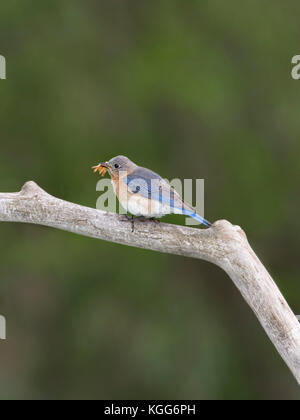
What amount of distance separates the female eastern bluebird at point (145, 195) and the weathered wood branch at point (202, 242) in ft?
0.37

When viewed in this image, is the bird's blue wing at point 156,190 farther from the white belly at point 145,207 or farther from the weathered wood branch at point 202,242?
the weathered wood branch at point 202,242

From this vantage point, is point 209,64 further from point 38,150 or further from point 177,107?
point 38,150

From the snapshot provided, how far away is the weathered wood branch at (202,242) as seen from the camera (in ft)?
14.6

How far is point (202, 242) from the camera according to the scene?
4.61m

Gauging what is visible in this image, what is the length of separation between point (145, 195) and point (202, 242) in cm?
44

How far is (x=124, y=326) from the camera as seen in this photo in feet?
25.9

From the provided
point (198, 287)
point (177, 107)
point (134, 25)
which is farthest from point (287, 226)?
point (134, 25)

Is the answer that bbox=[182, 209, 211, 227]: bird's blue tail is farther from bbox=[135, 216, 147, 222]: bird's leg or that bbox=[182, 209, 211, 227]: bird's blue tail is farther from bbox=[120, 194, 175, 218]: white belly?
bbox=[135, 216, 147, 222]: bird's leg

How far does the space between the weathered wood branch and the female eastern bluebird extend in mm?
112

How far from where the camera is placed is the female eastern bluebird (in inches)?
180

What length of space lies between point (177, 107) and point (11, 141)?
66.5 inches
